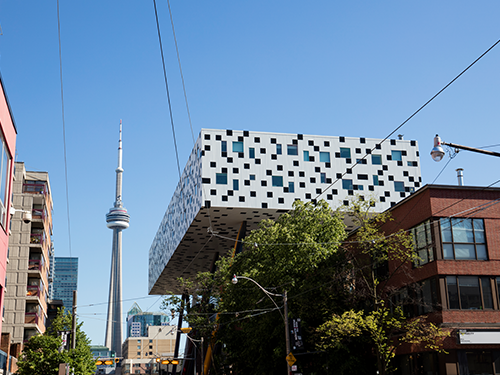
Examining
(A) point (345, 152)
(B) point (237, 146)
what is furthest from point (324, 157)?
(B) point (237, 146)

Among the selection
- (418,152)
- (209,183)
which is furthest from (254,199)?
(418,152)

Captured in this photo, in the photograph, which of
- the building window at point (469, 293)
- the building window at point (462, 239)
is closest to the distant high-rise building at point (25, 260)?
the building window at point (462, 239)

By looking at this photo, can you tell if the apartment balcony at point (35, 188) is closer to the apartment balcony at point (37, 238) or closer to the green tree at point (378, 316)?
the apartment balcony at point (37, 238)

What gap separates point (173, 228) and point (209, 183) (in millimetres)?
22494

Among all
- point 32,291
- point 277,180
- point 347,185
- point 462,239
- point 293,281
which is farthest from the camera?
point 32,291

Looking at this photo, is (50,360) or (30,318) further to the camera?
(30,318)

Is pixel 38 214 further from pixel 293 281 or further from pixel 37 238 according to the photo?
pixel 293 281

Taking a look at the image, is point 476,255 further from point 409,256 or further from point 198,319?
point 198,319

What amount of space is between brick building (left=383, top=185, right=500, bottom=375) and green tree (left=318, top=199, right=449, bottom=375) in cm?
83

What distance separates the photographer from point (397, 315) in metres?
34.9

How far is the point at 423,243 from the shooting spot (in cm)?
3538

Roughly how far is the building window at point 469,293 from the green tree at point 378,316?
2134 mm

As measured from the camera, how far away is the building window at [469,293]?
33312mm

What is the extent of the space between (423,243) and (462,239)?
2.20 metres
